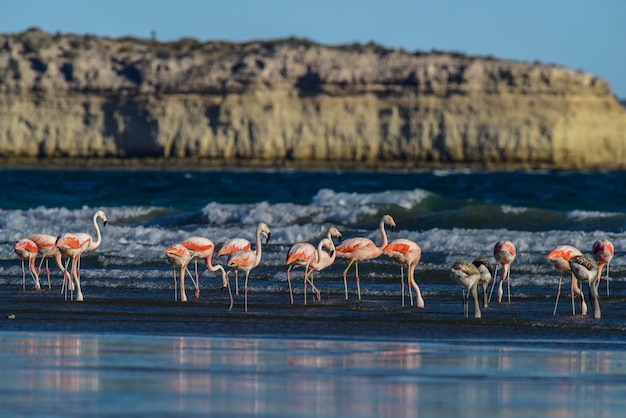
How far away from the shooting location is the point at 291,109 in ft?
298

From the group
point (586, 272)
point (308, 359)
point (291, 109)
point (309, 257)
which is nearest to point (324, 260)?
point (309, 257)

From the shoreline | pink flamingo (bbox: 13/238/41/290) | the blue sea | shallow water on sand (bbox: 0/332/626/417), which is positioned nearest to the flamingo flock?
pink flamingo (bbox: 13/238/41/290)

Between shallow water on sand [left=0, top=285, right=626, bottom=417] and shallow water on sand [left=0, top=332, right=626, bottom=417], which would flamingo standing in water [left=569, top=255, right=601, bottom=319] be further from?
shallow water on sand [left=0, top=332, right=626, bottom=417]

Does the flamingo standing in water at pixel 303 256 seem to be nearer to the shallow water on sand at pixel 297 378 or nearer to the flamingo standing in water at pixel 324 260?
the flamingo standing in water at pixel 324 260

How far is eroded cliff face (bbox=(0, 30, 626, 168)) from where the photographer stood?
90062 mm

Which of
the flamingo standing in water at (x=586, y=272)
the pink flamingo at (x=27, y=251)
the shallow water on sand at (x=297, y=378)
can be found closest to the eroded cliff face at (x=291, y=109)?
the pink flamingo at (x=27, y=251)

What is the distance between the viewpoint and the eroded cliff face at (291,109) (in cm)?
9006

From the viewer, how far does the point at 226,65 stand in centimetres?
9106

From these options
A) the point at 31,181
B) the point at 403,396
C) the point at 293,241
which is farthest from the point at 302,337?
the point at 31,181

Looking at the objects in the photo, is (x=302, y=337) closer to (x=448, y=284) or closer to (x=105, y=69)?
(x=448, y=284)

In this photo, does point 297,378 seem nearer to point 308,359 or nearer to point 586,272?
point 308,359

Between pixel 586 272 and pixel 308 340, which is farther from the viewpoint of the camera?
pixel 586 272

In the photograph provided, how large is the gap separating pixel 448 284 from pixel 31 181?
125 ft

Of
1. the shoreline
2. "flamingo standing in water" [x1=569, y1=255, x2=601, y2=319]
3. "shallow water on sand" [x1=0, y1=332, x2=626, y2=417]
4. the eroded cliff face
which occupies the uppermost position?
the eroded cliff face
